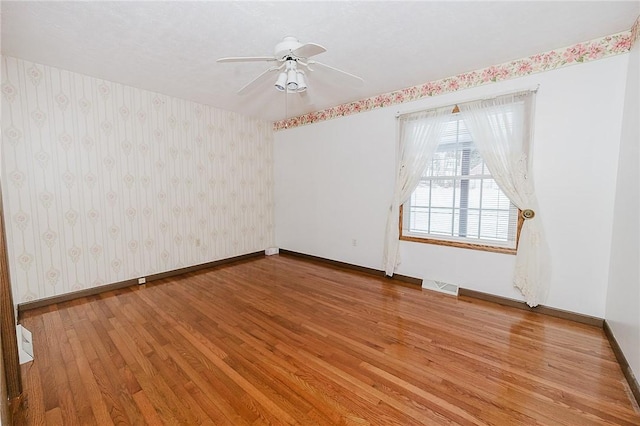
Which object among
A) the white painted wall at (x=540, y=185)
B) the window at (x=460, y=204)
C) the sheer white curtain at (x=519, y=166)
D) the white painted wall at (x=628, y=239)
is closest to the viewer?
the white painted wall at (x=628, y=239)

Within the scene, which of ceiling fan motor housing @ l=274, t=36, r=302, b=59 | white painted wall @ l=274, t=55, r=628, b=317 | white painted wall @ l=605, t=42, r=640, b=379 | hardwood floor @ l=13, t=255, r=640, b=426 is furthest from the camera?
white painted wall @ l=274, t=55, r=628, b=317

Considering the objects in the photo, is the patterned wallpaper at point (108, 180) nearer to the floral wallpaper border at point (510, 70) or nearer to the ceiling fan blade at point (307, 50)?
the floral wallpaper border at point (510, 70)

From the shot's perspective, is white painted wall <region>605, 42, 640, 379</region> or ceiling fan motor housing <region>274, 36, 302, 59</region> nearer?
white painted wall <region>605, 42, 640, 379</region>

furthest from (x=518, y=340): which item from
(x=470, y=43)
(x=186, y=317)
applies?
(x=186, y=317)

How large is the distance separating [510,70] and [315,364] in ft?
11.3

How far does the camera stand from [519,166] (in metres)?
2.75

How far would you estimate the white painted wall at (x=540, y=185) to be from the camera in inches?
94.6

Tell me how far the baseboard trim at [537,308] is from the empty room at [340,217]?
0.02 meters

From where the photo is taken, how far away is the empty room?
1721mm

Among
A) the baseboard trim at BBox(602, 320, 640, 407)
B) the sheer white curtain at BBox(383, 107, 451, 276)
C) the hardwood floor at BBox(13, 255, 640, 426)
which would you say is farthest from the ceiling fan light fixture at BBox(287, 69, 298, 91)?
the baseboard trim at BBox(602, 320, 640, 407)

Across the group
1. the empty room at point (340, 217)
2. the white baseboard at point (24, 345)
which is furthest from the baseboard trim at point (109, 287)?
the white baseboard at point (24, 345)

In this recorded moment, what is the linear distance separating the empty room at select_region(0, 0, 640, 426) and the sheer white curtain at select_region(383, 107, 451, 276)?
3 centimetres

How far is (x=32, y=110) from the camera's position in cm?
279

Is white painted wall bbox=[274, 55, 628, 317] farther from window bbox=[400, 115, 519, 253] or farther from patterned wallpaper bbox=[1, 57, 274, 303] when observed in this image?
patterned wallpaper bbox=[1, 57, 274, 303]
